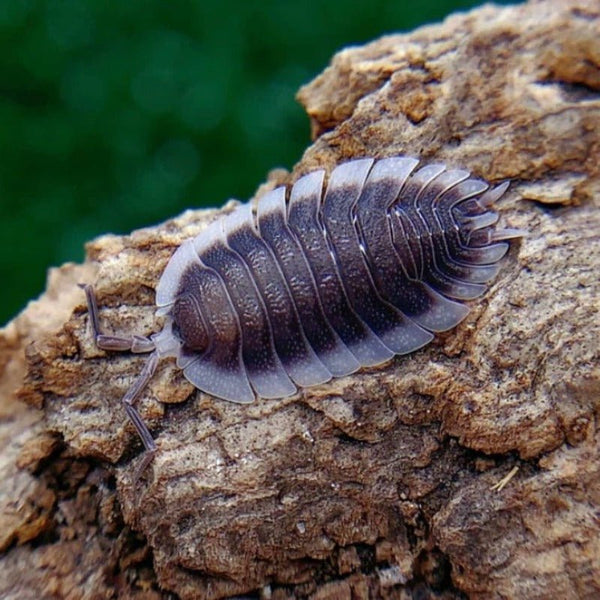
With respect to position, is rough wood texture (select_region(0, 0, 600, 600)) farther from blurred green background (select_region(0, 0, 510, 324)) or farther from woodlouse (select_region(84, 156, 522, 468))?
blurred green background (select_region(0, 0, 510, 324))

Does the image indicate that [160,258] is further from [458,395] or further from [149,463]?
[458,395]

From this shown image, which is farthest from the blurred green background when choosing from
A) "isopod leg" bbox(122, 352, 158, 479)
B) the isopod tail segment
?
"isopod leg" bbox(122, 352, 158, 479)

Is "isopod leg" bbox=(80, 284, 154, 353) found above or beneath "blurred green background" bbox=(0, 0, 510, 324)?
beneath

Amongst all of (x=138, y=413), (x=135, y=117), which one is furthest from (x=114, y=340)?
(x=135, y=117)

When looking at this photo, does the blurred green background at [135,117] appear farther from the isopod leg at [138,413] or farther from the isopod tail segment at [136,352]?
the isopod leg at [138,413]

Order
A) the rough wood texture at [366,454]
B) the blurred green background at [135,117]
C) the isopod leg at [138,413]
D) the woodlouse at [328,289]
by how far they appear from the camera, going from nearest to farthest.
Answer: the rough wood texture at [366,454] → the isopod leg at [138,413] → the woodlouse at [328,289] → the blurred green background at [135,117]

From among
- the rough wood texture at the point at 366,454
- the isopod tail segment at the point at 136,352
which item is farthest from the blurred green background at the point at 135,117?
the isopod tail segment at the point at 136,352

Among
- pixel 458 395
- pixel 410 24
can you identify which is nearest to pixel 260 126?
pixel 410 24
